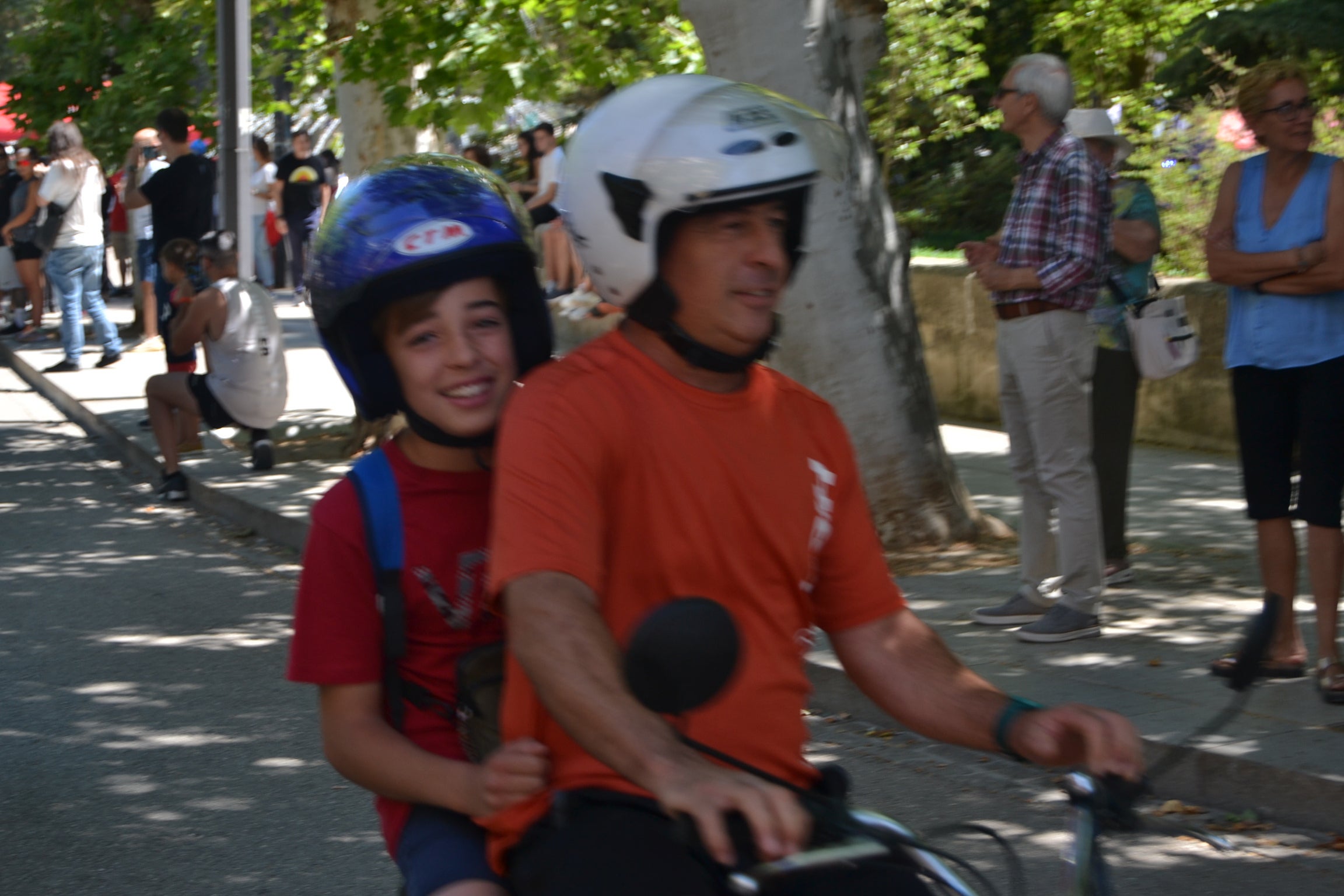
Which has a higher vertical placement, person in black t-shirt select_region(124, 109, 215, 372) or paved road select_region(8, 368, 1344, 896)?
person in black t-shirt select_region(124, 109, 215, 372)

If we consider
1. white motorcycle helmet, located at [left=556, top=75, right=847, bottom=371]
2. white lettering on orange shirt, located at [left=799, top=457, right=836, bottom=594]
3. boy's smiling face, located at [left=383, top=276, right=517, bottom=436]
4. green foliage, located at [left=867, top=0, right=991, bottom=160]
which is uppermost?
green foliage, located at [left=867, top=0, right=991, bottom=160]

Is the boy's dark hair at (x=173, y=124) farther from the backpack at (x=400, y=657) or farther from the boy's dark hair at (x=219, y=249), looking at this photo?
the backpack at (x=400, y=657)

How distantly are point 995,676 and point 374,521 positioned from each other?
156 inches

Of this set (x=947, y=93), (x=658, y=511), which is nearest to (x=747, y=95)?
(x=658, y=511)

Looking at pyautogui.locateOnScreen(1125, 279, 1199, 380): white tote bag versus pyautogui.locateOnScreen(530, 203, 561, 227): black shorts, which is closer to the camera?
pyautogui.locateOnScreen(1125, 279, 1199, 380): white tote bag

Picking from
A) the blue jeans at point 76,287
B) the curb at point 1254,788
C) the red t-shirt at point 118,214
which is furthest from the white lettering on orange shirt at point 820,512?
the red t-shirt at point 118,214

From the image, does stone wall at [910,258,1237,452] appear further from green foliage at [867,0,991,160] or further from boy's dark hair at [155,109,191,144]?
boy's dark hair at [155,109,191,144]

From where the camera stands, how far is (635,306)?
2383 mm

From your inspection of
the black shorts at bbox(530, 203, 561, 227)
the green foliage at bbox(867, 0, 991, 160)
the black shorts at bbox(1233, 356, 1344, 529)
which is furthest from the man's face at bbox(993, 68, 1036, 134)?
the green foliage at bbox(867, 0, 991, 160)

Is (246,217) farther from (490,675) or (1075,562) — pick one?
(490,675)

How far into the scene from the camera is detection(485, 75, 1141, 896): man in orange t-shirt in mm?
2033

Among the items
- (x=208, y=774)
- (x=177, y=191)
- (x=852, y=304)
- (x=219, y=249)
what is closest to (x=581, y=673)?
(x=208, y=774)

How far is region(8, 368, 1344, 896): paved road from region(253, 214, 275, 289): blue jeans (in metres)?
17.2

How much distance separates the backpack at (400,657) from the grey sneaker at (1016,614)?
14.9ft
